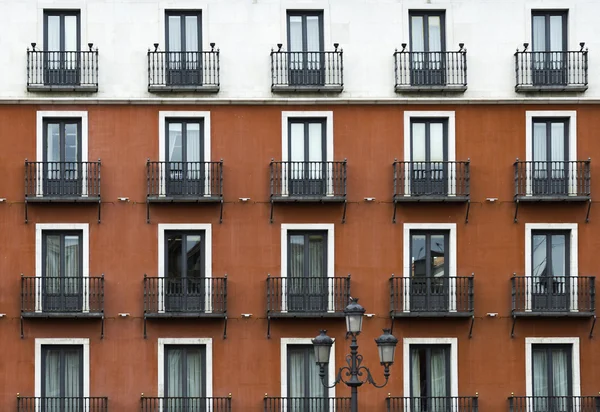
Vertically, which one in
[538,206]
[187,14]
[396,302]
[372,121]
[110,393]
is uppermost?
[187,14]

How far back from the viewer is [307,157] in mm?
36969

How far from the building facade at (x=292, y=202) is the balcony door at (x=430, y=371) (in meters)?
0.06

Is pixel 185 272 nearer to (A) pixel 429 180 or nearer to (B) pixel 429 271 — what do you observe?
(B) pixel 429 271

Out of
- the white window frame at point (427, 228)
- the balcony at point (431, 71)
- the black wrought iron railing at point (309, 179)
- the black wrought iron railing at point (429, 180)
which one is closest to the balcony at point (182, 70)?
the black wrought iron railing at point (309, 179)

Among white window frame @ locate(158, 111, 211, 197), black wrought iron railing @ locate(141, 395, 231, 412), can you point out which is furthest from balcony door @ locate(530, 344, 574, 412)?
white window frame @ locate(158, 111, 211, 197)

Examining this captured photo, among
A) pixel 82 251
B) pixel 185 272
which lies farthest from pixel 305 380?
pixel 82 251

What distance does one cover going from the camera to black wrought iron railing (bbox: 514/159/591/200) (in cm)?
3681

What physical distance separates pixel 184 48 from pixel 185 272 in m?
5.78

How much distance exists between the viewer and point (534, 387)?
1438 inches

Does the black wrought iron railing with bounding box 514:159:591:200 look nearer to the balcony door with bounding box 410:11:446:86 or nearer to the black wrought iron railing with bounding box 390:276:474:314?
the black wrought iron railing with bounding box 390:276:474:314

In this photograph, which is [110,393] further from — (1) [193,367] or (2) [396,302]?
(2) [396,302]

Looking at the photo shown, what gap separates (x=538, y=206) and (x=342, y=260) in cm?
522

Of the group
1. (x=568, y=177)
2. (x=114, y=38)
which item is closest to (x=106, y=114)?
(x=114, y=38)

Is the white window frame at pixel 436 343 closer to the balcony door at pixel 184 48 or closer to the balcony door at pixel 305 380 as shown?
the balcony door at pixel 305 380
